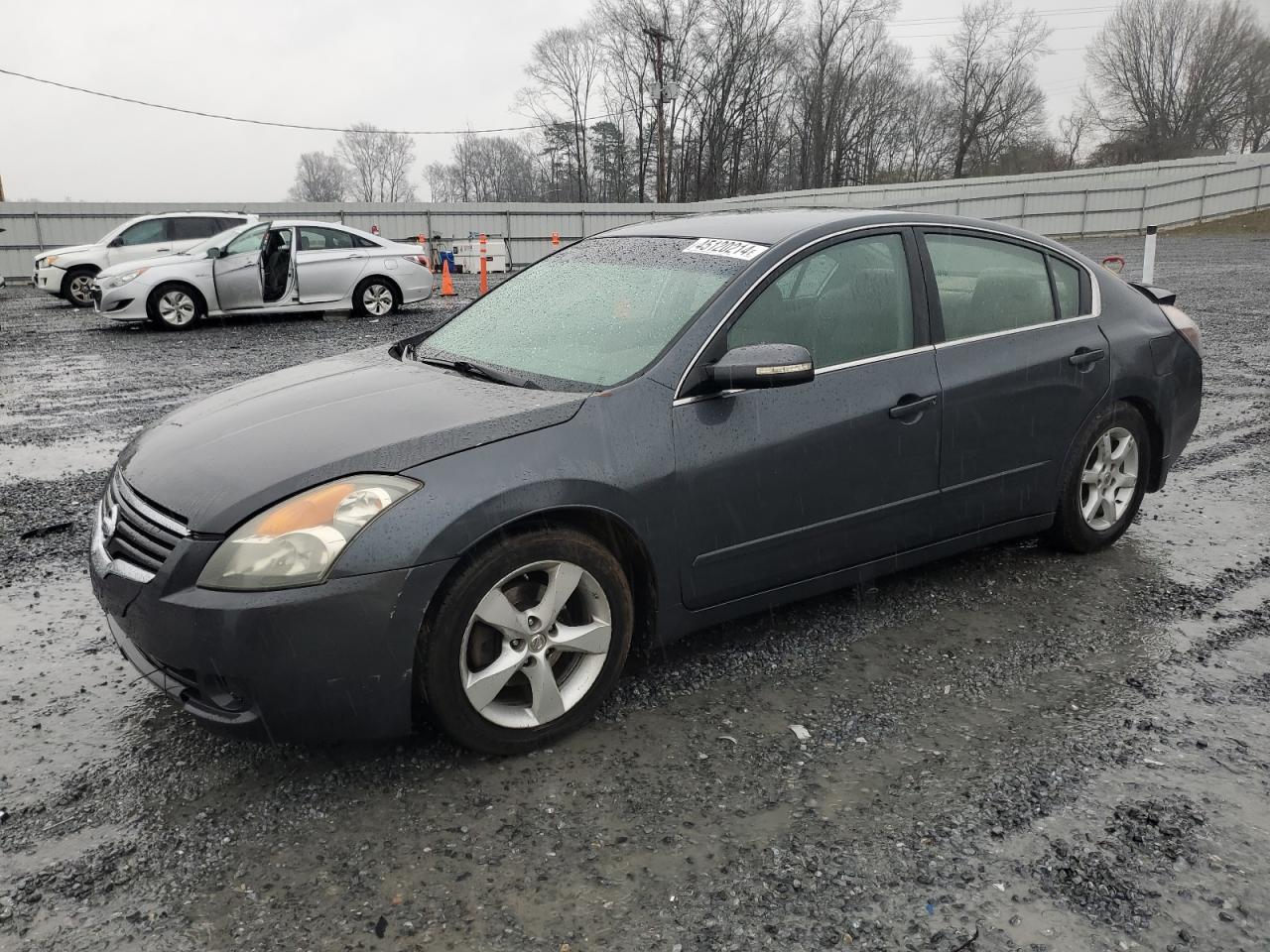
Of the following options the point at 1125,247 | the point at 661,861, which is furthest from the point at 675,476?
the point at 1125,247

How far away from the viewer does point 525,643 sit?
2.89 metres

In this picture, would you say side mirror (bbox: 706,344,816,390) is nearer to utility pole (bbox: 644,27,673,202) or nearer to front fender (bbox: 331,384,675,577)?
front fender (bbox: 331,384,675,577)

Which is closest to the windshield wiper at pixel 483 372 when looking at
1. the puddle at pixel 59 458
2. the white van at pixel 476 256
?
the puddle at pixel 59 458

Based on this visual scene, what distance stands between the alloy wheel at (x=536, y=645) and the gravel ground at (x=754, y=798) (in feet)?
0.57

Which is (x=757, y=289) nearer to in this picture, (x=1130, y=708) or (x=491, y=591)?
(x=491, y=591)

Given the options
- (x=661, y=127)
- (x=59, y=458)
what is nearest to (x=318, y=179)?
(x=661, y=127)

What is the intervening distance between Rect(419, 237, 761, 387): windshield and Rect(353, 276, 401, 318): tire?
39.2ft

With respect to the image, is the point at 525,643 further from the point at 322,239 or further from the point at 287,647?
the point at 322,239

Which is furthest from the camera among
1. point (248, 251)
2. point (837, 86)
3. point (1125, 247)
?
point (837, 86)

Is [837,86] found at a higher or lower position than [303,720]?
higher

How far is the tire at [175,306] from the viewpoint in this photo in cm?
1412

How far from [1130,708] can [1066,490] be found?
137cm

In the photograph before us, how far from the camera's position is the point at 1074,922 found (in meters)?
2.25

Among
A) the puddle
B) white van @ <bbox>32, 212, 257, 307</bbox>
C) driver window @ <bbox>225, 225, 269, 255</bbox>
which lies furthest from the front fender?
white van @ <bbox>32, 212, 257, 307</bbox>
